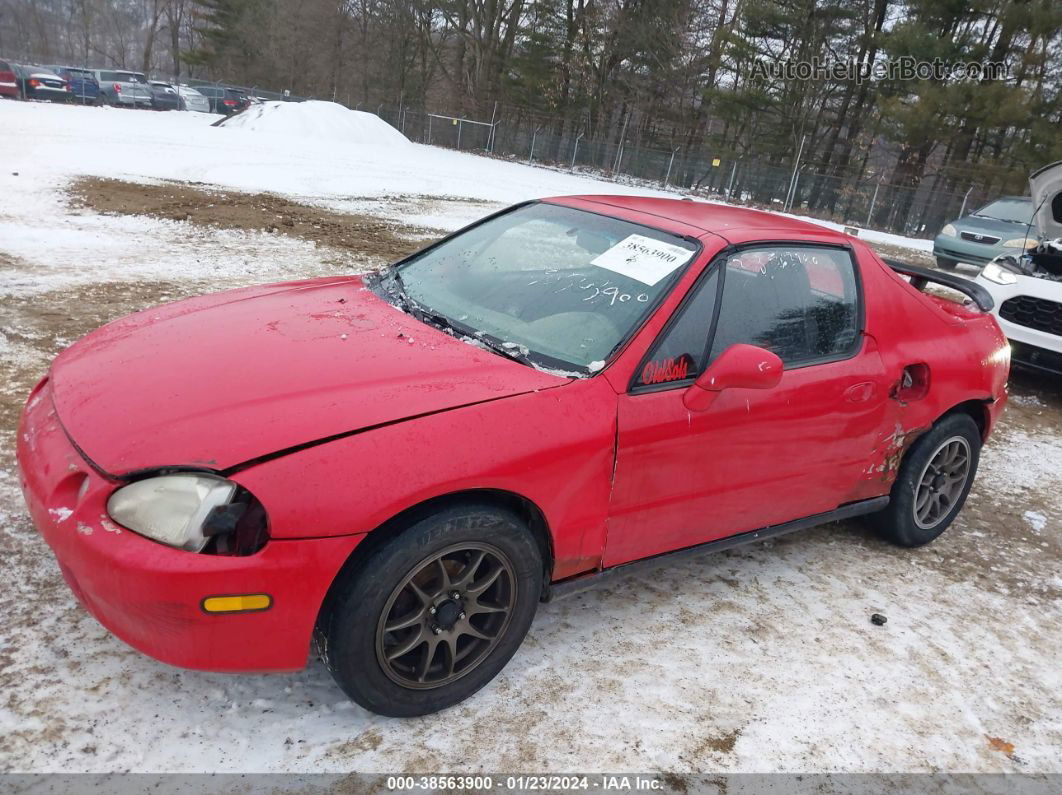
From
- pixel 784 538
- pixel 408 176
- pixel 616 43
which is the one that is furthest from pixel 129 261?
pixel 616 43

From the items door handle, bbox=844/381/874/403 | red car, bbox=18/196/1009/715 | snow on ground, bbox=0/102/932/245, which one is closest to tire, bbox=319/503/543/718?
red car, bbox=18/196/1009/715

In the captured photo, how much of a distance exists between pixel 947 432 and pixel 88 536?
371 centimetres

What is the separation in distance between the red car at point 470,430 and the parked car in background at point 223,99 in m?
39.1

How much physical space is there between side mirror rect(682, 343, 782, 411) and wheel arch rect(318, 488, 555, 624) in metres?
0.69

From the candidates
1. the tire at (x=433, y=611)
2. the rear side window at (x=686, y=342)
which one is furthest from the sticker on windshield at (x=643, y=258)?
the tire at (x=433, y=611)

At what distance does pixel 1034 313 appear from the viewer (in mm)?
6770

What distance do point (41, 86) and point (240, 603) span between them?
35.7 m

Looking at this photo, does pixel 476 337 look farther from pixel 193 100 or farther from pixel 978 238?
pixel 193 100

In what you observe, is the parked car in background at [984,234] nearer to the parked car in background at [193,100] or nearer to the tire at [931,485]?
the tire at [931,485]

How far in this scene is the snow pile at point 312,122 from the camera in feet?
79.5

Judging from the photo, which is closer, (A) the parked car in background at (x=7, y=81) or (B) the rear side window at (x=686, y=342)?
(B) the rear side window at (x=686, y=342)

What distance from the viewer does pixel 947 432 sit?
12.3 ft

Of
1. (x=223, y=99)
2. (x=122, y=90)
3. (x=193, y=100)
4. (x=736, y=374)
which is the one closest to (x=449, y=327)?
(x=736, y=374)

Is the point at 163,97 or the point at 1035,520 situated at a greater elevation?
the point at 163,97
